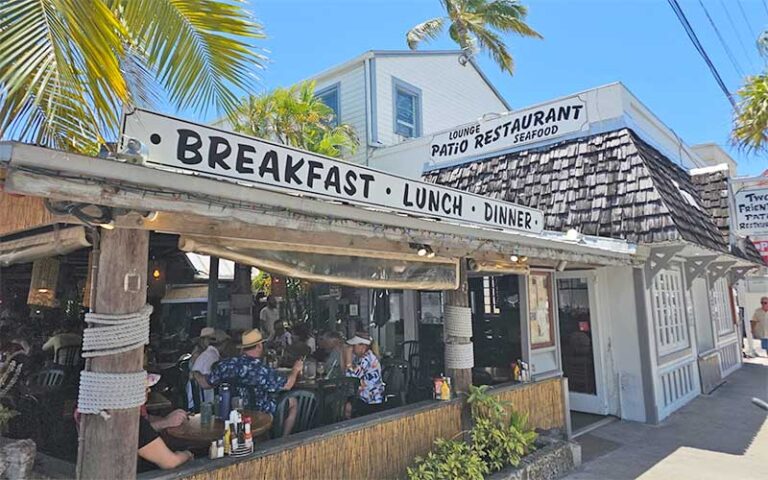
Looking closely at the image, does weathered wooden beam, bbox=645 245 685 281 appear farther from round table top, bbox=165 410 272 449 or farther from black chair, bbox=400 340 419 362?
round table top, bbox=165 410 272 449

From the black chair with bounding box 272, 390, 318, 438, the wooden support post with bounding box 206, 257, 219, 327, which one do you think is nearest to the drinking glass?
the black chair with bounding box 272, 390, 318, 438

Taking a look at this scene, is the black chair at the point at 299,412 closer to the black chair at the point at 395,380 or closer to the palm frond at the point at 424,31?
the black chair at the point at 395,380

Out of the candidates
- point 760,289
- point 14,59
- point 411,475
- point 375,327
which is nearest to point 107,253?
point 14,59

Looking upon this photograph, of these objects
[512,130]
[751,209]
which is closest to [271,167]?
[512,130]

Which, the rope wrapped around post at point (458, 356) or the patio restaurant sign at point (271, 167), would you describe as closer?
the patio restaurant sign at point (271, 167)

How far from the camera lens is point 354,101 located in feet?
42.3

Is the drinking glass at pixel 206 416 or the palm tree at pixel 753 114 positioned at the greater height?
the palm tree at pixel 753 114

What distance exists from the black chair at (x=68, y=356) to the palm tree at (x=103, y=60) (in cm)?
449

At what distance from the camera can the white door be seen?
8.06m

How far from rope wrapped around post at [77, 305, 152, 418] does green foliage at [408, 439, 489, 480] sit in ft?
8.23

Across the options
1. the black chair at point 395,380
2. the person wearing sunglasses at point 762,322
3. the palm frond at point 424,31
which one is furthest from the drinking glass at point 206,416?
the palm frond at point 424,31

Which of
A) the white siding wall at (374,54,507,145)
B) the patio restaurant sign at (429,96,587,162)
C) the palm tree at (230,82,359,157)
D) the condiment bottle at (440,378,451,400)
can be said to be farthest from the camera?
the white siding wall at (374,54,507,145)

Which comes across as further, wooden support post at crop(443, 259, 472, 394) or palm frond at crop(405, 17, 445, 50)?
palm frond at crop(405, 17, 445, 50)

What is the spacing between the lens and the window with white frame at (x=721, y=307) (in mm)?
11641
